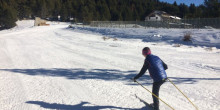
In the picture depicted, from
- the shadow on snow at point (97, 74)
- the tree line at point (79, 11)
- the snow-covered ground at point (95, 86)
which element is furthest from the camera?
the tree line at point (79, 11)

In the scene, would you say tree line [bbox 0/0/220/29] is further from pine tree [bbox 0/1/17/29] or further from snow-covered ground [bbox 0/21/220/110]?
snow-covered ground [bbox 0/21/220/110]

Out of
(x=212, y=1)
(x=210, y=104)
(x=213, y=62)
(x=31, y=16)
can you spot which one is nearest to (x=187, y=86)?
(x=210, y=104)

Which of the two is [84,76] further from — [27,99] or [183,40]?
[183,40]

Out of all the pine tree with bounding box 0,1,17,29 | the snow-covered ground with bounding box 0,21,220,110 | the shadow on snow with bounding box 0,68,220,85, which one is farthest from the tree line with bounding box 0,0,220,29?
the shadow on snow with bounding box 0,68,220,85

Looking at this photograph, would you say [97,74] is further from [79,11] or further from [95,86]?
[79,11]

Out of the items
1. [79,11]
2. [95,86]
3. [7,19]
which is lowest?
[95,86]

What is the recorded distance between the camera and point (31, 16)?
93375 millimetres

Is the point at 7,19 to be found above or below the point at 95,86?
above

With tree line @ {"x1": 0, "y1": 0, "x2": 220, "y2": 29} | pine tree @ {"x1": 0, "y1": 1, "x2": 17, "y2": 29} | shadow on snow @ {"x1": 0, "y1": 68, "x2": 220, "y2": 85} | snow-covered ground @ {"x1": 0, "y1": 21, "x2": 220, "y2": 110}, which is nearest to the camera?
snow-covered ground @ {"x1": 0, "y1": 21, "x2": 220, "y2": 110}

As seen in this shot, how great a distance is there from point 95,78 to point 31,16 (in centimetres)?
9724

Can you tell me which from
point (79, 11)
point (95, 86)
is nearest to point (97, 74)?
point (95, 86)

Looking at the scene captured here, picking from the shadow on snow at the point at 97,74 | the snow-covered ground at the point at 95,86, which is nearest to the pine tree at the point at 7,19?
the snow-covered ground at the point at 95,86

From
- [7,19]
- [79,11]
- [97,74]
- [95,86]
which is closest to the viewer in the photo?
[95,86]

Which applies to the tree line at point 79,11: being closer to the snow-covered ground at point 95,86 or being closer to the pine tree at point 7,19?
the pine tree at point 7,19
